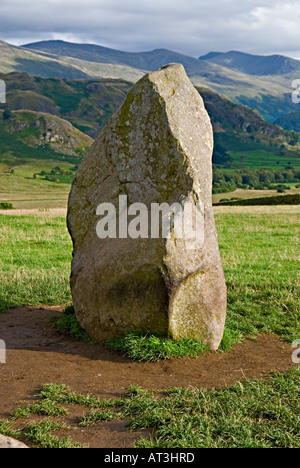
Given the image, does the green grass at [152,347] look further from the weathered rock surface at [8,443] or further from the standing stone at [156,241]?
the weathered rock surface at [8,443]

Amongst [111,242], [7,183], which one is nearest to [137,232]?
[111,242]

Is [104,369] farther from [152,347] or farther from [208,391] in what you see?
[208,391]

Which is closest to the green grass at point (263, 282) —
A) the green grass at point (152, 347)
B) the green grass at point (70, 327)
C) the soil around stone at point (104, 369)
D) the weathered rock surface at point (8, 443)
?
the soil around stone at point (104, 369)

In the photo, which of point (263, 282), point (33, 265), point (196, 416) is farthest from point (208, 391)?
point (33, 265)

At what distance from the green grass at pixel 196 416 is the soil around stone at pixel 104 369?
234mm

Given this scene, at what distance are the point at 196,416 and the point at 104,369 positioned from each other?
2.61 m

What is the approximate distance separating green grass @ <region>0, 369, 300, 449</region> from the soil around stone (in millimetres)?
234

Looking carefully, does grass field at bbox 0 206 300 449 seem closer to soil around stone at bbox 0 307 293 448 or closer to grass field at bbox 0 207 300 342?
grass field at bbox 0 207 300 342

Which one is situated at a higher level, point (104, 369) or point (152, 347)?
point (152, 347)

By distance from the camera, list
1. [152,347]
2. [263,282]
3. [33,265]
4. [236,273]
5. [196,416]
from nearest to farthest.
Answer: [196,416] < [152,347] < [263,282] < [236,273] < [33,265]

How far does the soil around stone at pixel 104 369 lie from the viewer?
7.51 metres

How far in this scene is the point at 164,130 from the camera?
32.4 feet

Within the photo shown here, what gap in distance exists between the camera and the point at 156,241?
30.8ft
